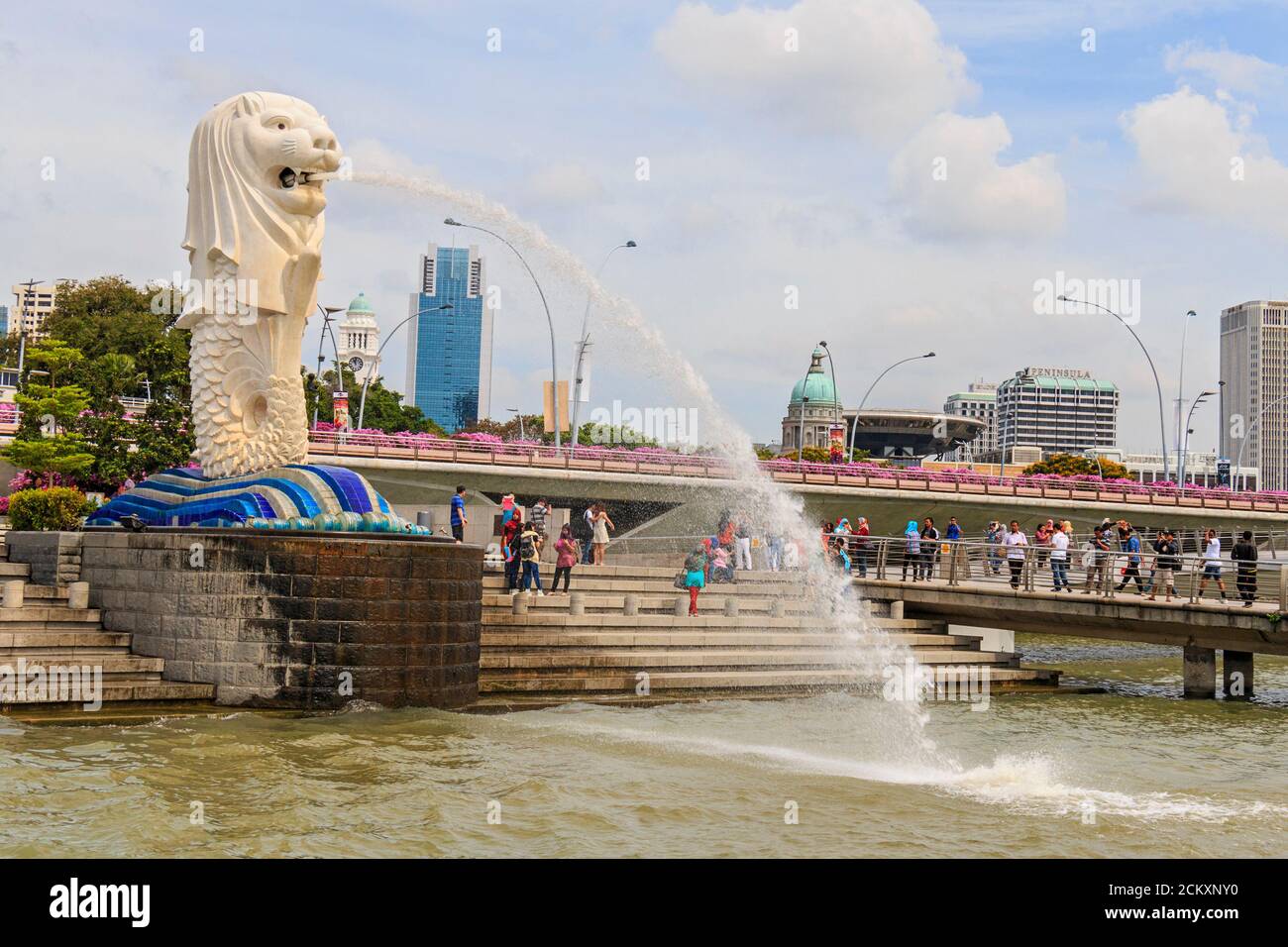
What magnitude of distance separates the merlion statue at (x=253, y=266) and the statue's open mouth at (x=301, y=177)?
19mm

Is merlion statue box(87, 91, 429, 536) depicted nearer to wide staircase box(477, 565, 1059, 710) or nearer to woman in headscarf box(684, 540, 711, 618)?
wide staircase box(477, 565, 1059, 710)

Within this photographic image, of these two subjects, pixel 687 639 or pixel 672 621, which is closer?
pixel 687 639

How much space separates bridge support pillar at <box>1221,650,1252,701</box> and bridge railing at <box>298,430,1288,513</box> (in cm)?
1530

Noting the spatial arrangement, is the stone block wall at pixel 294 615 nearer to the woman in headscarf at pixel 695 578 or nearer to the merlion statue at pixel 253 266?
the merlion statue at pixel 253 266

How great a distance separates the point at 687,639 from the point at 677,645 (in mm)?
273

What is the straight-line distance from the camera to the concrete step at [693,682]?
21.2 m

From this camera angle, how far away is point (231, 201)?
19625 millimetres

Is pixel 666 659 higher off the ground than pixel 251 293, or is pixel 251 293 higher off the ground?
pixel 251 293

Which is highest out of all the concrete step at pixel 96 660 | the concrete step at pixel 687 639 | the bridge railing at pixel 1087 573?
the bridge railing at pixel 1087 573

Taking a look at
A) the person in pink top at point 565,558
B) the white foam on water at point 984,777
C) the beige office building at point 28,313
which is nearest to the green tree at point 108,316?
the beige office building at point 28,313

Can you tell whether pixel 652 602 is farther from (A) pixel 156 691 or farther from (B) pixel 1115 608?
(A) pixel 156 691

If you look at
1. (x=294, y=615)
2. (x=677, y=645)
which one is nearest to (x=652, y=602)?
(x=677, y=645)
